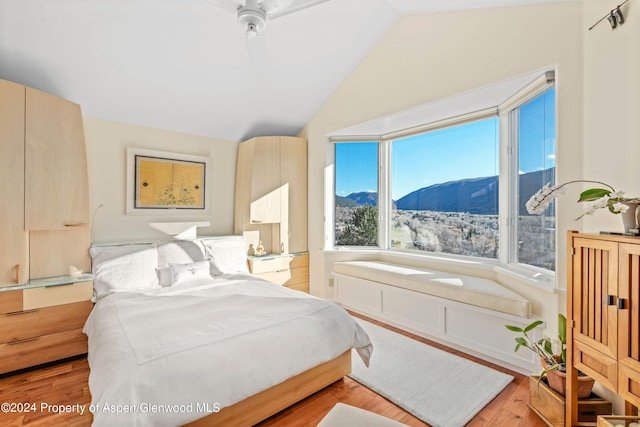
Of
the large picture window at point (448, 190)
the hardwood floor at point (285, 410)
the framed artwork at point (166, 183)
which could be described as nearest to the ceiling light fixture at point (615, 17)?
the large picture window at point (448, 190)

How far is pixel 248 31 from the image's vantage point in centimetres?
188

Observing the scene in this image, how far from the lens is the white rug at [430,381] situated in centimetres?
194

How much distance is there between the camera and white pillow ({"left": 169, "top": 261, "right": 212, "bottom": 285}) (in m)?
3.07

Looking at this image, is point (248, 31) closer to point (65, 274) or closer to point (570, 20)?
point (570, 20)

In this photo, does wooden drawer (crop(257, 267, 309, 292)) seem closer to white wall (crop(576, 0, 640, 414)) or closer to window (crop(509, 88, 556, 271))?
window (crop(509, 88, 556, 271))

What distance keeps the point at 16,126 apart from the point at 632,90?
14.4 feet

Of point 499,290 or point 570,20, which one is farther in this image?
point 499,290

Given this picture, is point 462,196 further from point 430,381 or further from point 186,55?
point 186,55

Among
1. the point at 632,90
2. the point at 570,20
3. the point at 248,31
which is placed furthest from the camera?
the point at 570,20

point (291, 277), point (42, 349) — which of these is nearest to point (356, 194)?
point (291, 277)

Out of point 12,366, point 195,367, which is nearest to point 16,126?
point 12,366

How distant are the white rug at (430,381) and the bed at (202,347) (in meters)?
0.26

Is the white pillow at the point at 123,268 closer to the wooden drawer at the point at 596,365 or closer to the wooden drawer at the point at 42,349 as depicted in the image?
the wooden drawer at the point at 42,349

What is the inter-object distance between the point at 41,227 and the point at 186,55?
2.07 meters
